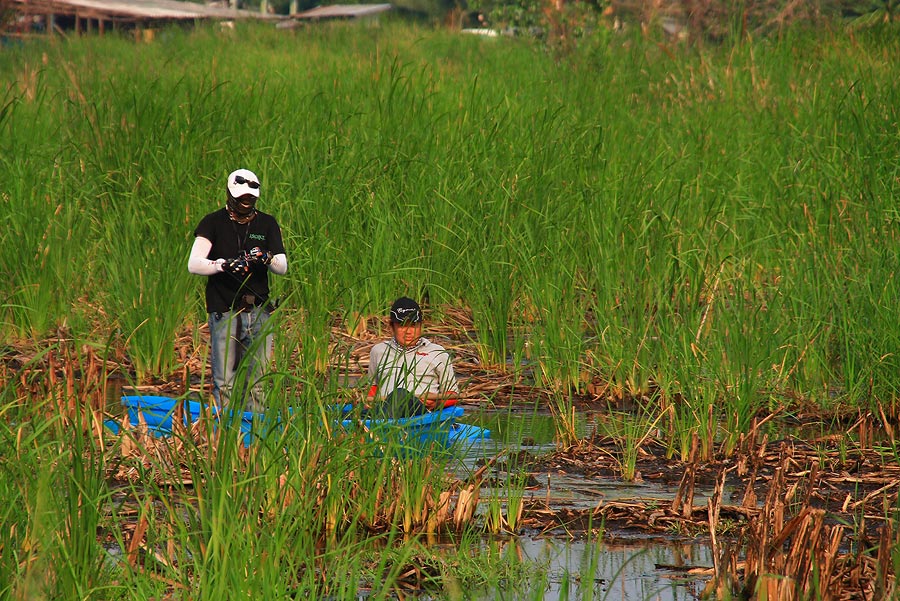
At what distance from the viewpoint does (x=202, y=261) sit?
23.9 feet

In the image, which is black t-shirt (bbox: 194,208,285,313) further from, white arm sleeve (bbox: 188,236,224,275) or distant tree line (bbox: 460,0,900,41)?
distant tree line (bbox: 460,0,900,41)

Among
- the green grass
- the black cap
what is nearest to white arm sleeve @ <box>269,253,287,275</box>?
the green grass

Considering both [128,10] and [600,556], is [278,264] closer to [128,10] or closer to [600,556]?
[600,556]

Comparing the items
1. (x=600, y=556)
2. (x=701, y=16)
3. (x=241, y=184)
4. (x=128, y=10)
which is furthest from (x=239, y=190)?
(x=128, y=10)

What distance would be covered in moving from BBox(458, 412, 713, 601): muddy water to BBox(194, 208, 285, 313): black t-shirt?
1.70 m

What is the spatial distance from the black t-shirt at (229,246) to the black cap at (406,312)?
763mm

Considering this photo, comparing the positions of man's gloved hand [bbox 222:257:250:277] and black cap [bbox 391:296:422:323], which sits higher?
man's gloved hand [bbox 222:257:250:277]

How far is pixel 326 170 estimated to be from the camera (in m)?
10.7

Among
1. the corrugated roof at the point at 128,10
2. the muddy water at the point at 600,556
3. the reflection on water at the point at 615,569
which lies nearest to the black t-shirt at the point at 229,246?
the muddy water at the point at 600,556

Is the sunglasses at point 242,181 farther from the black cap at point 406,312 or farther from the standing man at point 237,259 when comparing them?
the black cap at point 406,312

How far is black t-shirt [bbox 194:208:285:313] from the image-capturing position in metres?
7.43

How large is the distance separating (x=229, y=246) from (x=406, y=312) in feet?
3.59

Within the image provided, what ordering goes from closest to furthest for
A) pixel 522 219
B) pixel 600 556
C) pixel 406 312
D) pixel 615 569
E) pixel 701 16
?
pixel 615 569 < pixel 600 556 < pixel 406 312 < pixel 522 219 < pixel 701 16

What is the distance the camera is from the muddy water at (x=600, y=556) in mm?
4922
